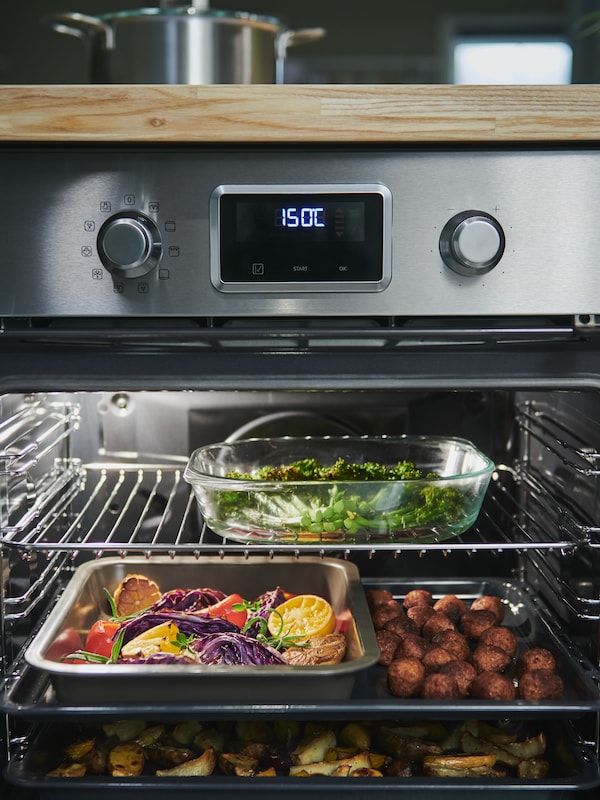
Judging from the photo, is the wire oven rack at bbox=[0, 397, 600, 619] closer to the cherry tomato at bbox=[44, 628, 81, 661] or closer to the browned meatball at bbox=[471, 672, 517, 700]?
the cherry tomato at bbox=[44, 628, 81, 661]

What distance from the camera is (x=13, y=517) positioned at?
46.8 inches

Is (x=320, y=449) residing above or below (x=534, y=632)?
above

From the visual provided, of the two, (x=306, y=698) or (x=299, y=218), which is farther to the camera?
(x=306, y=698)

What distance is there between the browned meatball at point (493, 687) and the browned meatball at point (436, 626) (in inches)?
5.4

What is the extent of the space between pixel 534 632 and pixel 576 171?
0.69m

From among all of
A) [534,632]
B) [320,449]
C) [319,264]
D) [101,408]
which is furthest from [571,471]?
[101,408]

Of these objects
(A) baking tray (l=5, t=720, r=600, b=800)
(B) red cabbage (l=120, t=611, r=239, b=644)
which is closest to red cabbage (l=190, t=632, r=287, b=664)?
(B) red cabbage (l=120, t=611, r=239, b=644)

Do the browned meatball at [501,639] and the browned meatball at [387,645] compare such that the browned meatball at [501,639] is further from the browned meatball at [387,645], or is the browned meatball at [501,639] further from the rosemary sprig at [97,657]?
the rosemary sprig at [97,657]

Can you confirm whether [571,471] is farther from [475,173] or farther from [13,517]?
[13,517]

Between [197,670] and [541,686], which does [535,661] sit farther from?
[197,670]

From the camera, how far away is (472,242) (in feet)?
3.03

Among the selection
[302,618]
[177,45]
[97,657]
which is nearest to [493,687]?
[302,618]

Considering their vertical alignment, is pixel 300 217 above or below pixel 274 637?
above

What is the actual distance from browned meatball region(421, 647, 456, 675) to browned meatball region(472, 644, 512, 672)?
0.11 ft
